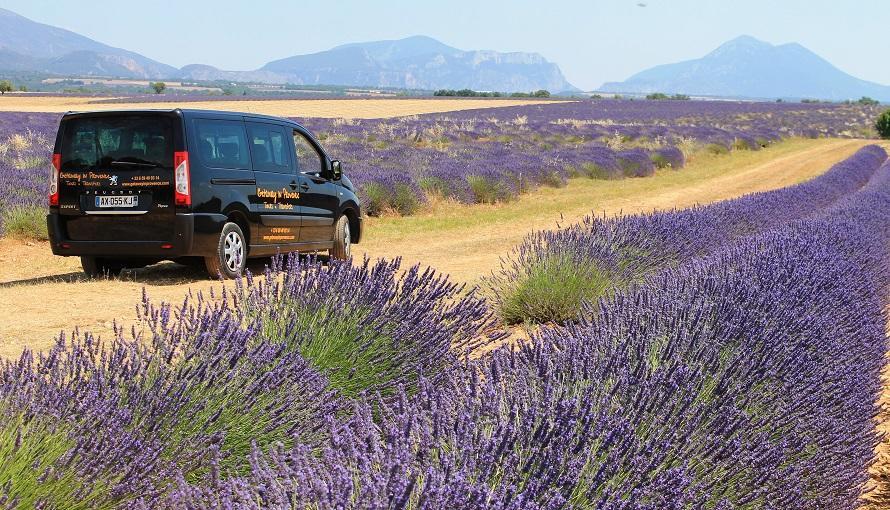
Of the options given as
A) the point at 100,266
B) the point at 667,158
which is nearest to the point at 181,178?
the point at 100,266

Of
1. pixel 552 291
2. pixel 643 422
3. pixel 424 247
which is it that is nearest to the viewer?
pixel 643 422

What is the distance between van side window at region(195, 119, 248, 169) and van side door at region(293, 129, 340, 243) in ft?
2.77

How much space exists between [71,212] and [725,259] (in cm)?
577

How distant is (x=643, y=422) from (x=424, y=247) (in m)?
9.59

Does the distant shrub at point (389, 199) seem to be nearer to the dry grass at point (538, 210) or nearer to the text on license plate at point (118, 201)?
the dry grass at point (538, 210)

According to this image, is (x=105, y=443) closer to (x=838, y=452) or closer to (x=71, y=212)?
(x=838, y=452)

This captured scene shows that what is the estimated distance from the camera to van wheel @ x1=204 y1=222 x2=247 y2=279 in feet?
26.9

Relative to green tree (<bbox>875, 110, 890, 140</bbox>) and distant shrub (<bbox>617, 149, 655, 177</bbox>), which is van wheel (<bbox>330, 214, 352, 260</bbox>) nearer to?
distant shrub (<bbox>617, 149, 655, 177</bbox>)

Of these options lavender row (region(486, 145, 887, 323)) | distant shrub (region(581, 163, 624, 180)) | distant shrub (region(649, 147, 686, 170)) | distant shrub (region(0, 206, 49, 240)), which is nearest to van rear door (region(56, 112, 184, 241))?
lavender row (region(486, 145, 887, 323))

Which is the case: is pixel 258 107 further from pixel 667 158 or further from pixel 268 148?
pixel 268 148

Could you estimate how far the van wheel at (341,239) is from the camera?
10203 millimetres

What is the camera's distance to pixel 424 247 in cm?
1238

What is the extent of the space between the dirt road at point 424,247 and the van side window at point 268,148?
134cm

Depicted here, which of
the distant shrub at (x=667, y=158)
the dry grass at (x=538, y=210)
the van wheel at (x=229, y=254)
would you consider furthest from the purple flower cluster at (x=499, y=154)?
the van wheel at (x=229, y=254)
